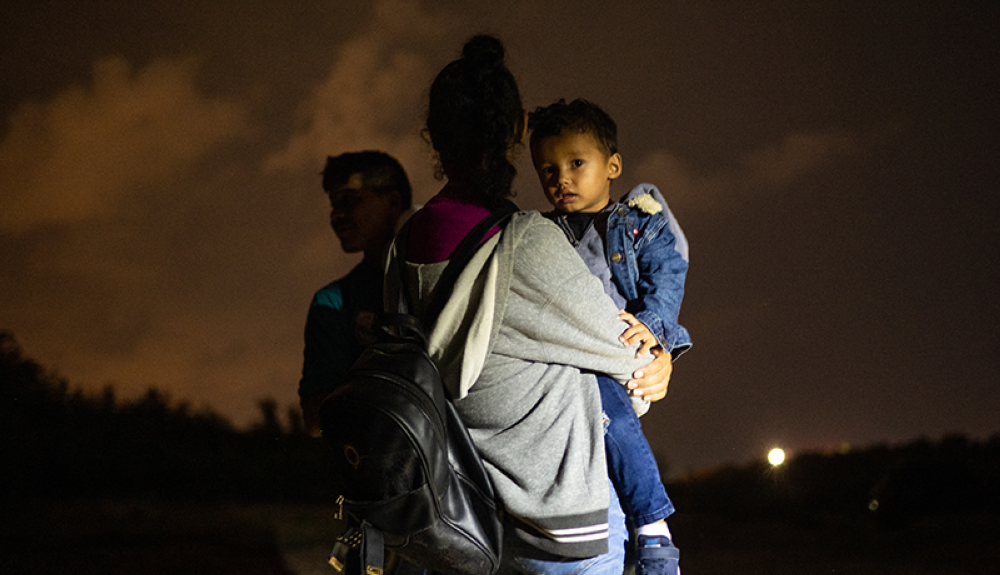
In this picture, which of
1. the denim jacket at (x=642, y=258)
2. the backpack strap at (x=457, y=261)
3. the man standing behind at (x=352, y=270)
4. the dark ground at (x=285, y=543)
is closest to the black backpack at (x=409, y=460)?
the backpack strap at (x=457, y=261)

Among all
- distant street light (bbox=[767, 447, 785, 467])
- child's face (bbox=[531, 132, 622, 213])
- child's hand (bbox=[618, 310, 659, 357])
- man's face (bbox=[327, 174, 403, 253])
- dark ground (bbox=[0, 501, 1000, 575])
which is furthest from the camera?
dark ground (bbox=[0, 501, 1000, 575])

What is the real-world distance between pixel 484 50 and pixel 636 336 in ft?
2.20

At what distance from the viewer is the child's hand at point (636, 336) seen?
1508mm

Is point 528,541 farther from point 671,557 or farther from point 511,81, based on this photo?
point 511,81

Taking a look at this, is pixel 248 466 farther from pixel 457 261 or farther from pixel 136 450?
pixel 457 261

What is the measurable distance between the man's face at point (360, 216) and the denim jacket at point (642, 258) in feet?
2.14

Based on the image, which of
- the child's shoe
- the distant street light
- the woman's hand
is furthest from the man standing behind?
the distant street light

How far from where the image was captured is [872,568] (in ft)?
13.9

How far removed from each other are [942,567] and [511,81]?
4.14 m

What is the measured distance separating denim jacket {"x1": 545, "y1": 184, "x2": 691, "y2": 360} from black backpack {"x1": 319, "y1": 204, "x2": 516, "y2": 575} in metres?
0.56

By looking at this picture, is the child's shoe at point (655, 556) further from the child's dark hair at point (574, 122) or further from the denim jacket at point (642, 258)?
the child's dark hair at point (574, 122)

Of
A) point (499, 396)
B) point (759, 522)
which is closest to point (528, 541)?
point (499, 396)

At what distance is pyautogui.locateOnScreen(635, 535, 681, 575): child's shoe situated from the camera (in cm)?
152

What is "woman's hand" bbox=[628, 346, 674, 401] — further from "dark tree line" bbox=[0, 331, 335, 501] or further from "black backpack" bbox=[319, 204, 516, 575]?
"dark tree line" bbox=[0, 331, 335, 501]
